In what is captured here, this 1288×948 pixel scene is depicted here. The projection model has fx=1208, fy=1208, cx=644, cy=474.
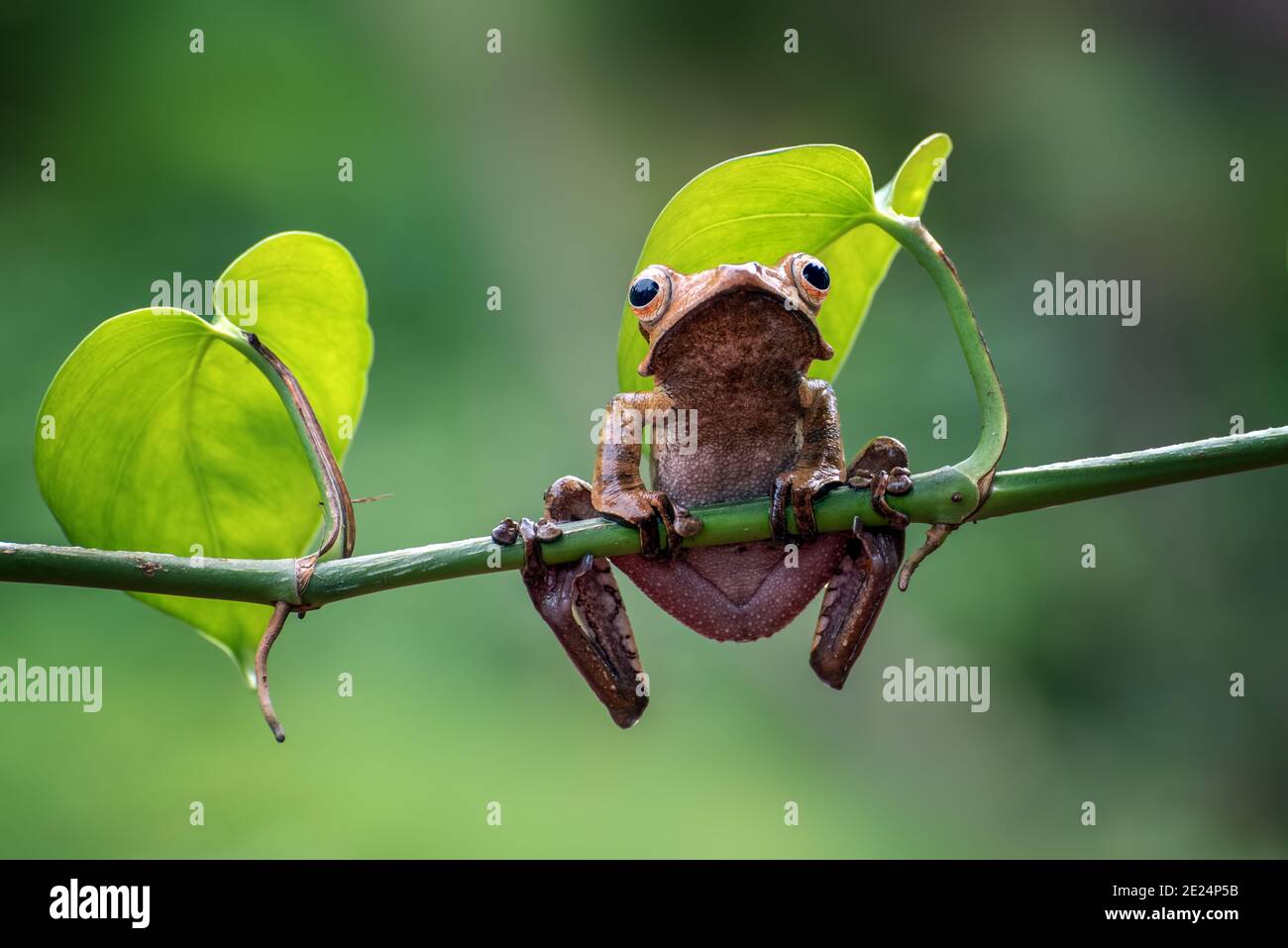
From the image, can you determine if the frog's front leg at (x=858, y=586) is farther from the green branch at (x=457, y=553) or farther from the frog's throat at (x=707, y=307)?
the green branch at (x=457, y=553)

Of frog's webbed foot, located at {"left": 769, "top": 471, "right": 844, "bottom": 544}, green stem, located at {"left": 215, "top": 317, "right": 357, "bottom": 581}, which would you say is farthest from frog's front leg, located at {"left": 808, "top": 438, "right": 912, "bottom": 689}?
green stem, located at {"left": 215, "top": 317, "right": 357, "bottom": 581}

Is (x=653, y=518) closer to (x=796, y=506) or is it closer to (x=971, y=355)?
(x=796, y=506)

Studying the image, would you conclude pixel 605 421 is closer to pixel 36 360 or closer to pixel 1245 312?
pixel 36 360

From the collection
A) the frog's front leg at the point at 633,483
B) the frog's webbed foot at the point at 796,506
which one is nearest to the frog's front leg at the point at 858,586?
the frog's webbed foot at the point at 796,506

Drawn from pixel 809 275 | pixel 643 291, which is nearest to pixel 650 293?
pixel 643 291

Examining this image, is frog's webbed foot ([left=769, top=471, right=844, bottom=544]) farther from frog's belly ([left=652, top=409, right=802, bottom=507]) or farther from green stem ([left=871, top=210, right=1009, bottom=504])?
frog's belly ([left=652, top=409, right=802, bottom=507])

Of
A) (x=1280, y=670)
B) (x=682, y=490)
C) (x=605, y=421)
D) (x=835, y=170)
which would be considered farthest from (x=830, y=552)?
(x=1280, y=670)

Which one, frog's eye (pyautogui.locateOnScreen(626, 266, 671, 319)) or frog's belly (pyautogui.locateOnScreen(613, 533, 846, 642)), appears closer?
frog's eye (pyautogui.locateOnScreen(626, 266, 671, 319))
